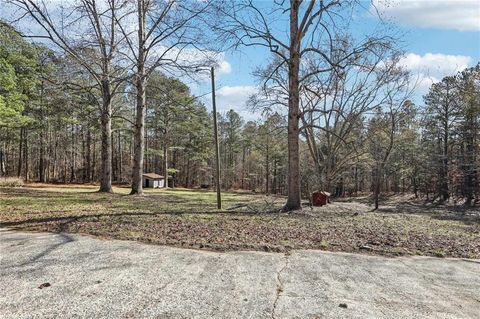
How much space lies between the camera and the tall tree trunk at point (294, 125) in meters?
10.1

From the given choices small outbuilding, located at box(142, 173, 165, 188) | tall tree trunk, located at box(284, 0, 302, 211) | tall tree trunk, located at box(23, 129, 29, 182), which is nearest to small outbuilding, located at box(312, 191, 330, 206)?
tall tree trunk, located at box(284, 0, 302, 211)

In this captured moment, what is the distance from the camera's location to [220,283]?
3537mm

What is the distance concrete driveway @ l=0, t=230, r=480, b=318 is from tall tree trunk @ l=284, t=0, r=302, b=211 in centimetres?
520

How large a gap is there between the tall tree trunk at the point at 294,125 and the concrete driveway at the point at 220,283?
17.1ft

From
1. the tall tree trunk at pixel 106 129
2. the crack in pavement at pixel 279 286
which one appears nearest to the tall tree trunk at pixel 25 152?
the tall tree trunk at pixel 106 129

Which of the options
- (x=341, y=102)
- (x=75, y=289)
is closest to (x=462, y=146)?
(x=341, y=102)

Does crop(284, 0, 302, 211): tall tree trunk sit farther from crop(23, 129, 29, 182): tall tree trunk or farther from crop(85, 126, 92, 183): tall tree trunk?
crop(85, 126, 92, 183): tall tree trunk

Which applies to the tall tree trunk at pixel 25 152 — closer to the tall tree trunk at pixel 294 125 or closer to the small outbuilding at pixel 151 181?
the small outbuilding at pixel 151 181

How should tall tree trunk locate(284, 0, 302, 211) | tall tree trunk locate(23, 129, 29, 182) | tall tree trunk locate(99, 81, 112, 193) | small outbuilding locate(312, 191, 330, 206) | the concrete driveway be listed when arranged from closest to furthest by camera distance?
the concrete driveway → tall tree trunk locate(284, 0, 302, 211) → small outbuilding locate(312, 191, 330, 206) → tall tree trunk locate(99, 81, 112, 193) → tall tree trunk locate(23, 129, 29, 182)

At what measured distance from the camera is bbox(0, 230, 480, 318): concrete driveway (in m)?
2.91

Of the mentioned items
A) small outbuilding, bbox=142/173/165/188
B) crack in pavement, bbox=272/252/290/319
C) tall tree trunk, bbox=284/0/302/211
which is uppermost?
tall tree trunk, bbox=284/0/302/211

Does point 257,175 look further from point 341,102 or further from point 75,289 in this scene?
point 75,289

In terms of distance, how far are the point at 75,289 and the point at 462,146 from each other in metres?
31.7

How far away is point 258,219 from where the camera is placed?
7.77 m
